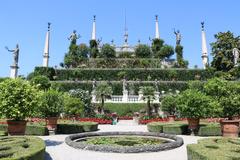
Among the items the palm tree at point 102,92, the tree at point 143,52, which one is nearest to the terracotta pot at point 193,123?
the palm tree at point 102,92

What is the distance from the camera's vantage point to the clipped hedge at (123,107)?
3794cm

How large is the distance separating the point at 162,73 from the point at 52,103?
107ft

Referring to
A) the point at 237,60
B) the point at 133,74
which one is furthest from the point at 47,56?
the point at 237,60

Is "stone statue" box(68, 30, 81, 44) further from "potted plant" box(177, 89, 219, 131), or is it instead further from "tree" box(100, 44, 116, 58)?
"potted plant" box(177, 89, 219, 131)

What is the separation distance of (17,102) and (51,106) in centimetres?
616

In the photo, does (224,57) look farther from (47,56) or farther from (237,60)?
(47,56)

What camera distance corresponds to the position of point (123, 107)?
38.2 meters

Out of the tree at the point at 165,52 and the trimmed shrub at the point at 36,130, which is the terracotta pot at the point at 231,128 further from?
the tree at the point at 165,52

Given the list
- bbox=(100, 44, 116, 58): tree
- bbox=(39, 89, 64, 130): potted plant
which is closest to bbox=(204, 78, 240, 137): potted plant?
bbox=(39, 89, 64, 130): potted plant

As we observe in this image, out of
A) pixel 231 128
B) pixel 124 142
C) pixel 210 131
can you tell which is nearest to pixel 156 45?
pixel 210 131

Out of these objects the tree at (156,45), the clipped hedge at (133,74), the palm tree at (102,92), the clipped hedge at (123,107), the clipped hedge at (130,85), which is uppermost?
the tree at (156,45)

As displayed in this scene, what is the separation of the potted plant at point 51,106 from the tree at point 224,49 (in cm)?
3643

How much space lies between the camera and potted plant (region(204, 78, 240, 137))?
17.0 meters

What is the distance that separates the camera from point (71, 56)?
5816 cm
